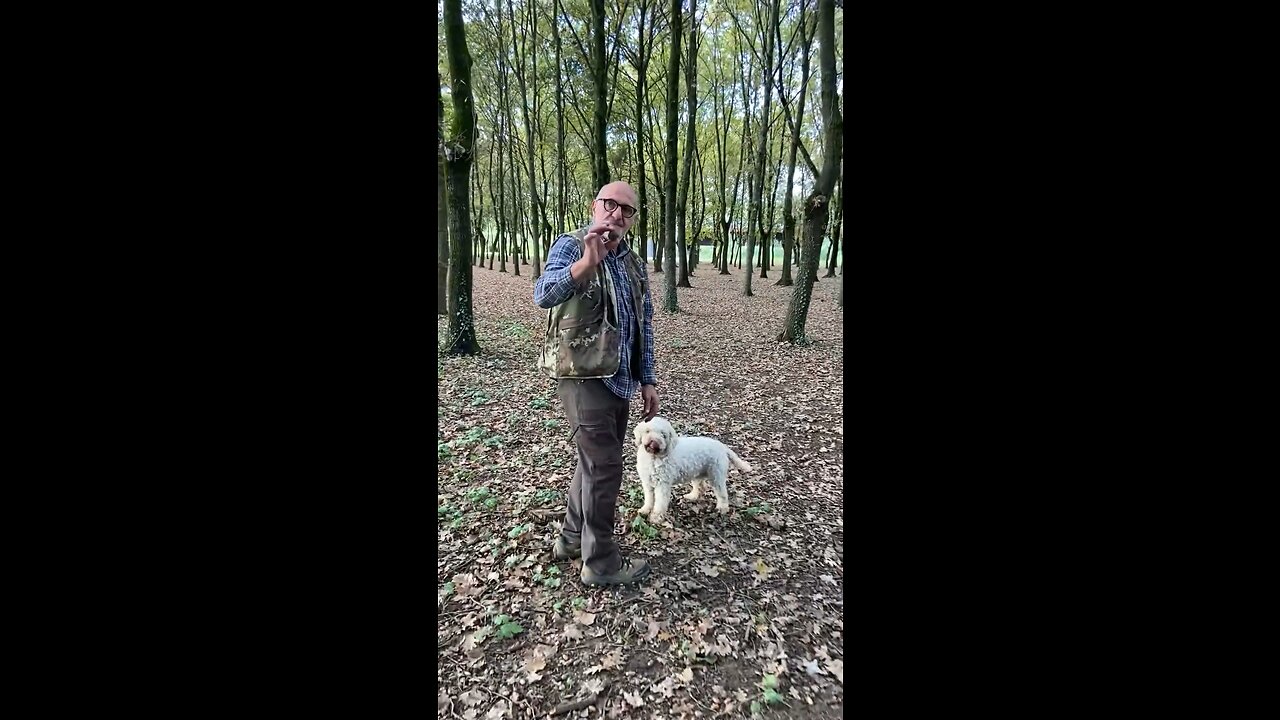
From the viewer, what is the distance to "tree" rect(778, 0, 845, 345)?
883 centimetres

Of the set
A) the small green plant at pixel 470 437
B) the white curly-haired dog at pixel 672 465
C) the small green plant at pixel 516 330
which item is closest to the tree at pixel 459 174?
the small green plant at pixel 516 330

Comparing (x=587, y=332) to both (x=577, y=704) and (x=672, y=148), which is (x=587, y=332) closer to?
(x=577, y=704)

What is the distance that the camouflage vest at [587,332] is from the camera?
109 inches

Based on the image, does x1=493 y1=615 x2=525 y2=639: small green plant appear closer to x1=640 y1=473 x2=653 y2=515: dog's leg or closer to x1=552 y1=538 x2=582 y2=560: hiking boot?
x1=552 y1=538 x2=582 y2=560: hiking boot

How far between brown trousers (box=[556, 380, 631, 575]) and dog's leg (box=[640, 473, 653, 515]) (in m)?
0.71

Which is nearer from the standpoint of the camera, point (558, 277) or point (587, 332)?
point (558, 277)

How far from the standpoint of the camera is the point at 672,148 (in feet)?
43.3

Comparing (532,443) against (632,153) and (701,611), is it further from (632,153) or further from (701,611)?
(632,153)

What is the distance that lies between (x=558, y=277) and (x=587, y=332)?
333 millimetres

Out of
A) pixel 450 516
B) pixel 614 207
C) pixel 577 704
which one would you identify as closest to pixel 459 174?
pixel 450 516

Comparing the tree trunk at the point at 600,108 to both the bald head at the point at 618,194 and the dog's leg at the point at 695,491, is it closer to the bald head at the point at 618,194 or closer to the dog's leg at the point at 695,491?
the dog's leg at the point at 695,491

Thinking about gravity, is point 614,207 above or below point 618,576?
above

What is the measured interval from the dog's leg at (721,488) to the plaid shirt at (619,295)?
119cm
